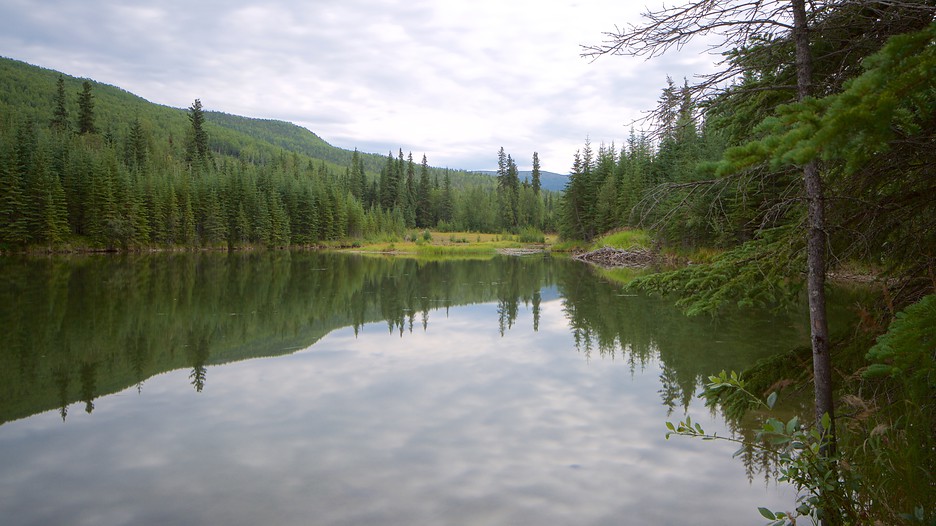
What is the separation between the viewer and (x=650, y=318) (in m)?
16.7

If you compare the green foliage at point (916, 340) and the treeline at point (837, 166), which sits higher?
the treeline at point (837, 166)

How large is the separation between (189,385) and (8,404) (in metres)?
2.45

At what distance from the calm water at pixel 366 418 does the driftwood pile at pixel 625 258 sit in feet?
79.7

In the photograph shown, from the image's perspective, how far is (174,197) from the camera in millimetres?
65500

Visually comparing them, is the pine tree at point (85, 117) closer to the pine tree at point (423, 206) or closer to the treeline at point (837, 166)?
the pine tree at point (423, 206)

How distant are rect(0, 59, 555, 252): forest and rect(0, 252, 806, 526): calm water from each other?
47346 mm

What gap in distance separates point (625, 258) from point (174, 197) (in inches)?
2030

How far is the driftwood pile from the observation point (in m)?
40.6

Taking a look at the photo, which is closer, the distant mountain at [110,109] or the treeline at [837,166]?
the treeline at [837,166]

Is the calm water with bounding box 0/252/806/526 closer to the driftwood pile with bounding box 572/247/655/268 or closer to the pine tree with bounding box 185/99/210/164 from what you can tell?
the driftwood pile with bounding box 572/247/655/268

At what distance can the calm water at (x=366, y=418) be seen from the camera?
5.57 m

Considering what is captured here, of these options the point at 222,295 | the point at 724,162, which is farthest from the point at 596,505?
the point at 222,295

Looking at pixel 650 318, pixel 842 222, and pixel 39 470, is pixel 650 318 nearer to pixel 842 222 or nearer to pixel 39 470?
pixel 842 222

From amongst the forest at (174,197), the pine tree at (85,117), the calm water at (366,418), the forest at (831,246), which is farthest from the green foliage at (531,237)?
the forest at (831,246)
